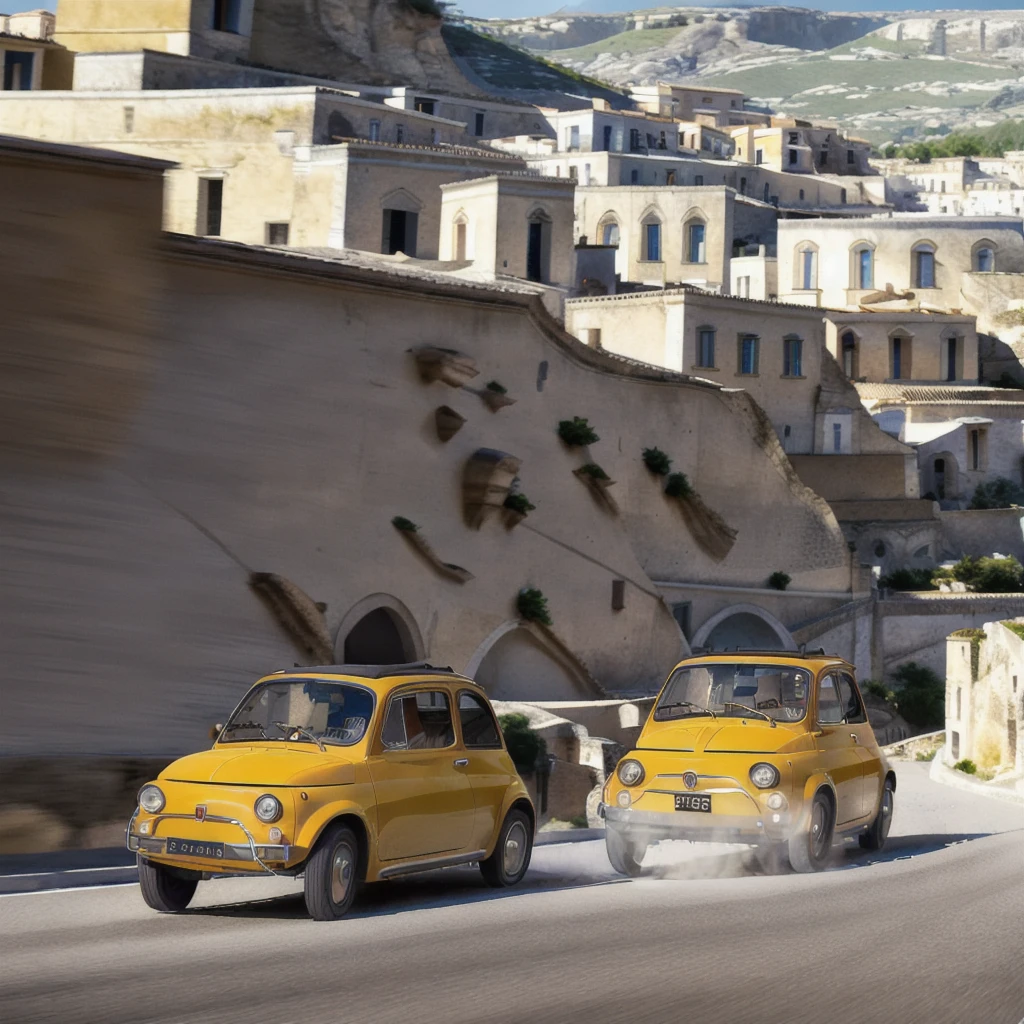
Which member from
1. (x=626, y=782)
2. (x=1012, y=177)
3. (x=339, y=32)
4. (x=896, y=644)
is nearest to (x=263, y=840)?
(x=626, y=782)

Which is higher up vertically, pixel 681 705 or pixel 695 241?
pixel 695 241

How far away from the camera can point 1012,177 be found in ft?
387

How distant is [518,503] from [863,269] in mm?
41746

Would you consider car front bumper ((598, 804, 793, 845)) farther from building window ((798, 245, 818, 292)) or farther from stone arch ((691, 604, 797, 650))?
building window ((798, 245, 818, 292))

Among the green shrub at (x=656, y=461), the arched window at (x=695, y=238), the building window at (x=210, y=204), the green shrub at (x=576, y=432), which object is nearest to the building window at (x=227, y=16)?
the building window at (x=210, y=204)

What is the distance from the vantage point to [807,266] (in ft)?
231

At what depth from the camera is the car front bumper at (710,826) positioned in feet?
42.1

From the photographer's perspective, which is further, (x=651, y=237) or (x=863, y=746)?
(x=651, y=237)

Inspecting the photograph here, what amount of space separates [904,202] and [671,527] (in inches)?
2453

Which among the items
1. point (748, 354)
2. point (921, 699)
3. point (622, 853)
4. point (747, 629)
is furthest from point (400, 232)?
point (622, 853)

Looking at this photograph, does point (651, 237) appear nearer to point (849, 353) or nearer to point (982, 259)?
point (849, 353)

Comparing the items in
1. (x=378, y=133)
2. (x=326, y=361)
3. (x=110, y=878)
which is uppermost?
(x=378, y=133)

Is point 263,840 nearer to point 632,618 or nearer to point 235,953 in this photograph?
point 235,953

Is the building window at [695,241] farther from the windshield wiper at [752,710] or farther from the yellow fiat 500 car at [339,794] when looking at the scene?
the yellow fiat 500 car at [339,794]
